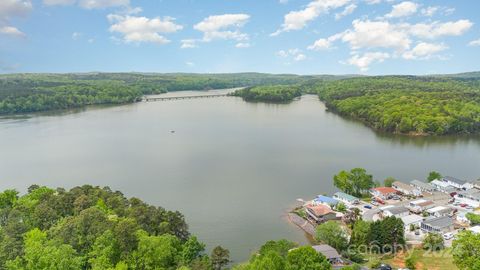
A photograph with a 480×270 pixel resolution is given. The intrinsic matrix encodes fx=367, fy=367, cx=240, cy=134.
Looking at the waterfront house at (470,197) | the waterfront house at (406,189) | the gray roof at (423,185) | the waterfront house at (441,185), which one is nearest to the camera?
the waterfront house at (470,197)

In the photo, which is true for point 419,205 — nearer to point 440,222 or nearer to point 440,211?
point 440,211

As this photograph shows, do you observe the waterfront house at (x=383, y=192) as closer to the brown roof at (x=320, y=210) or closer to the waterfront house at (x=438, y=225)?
the waterfront house at (x=438, y=225)

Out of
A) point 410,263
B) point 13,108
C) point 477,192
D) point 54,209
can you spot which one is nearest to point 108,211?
point 54,209

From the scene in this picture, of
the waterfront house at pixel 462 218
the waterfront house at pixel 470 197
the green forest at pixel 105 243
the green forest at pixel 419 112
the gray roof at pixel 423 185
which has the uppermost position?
the green forest at pixel 419 112

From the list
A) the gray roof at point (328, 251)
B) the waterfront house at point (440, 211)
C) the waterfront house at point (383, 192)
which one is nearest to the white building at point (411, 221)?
the waterfront house at point (440, 211)

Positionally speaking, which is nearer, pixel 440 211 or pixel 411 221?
pixel 411 221

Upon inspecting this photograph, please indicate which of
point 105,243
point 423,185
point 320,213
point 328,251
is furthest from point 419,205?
point 105,243

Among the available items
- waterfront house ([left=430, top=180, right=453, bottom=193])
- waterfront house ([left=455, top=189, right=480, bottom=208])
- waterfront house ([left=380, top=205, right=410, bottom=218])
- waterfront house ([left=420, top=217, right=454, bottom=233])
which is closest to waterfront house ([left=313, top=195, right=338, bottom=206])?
waterfront house ([left=380, top=205, right=410, bottom=218])
